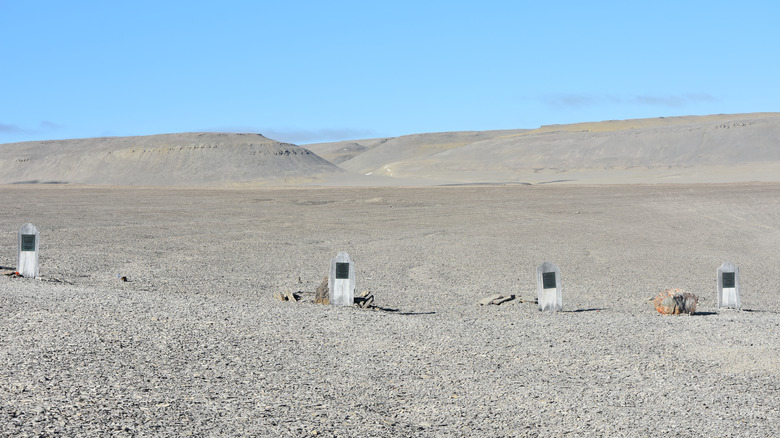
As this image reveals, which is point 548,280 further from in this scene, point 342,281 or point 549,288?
point 342,281

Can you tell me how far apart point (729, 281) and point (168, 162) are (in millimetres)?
111431

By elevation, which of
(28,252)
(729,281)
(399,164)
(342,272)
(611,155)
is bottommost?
(729,281)

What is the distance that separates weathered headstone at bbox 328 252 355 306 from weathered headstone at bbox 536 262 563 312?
7.51 ft

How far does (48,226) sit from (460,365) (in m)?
20.7

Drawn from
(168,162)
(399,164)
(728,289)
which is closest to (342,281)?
(728,289)

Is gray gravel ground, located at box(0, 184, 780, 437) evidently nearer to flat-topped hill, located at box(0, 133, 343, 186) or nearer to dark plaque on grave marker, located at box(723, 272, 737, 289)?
dark plaque on grave marker, located at box(723, 272, 737, 289)

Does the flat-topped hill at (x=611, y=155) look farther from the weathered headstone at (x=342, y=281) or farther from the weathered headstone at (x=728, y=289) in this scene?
the weathered headstone at (x=342, y=281)

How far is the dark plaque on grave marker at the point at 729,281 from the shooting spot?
10.3m

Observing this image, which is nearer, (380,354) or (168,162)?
(380,354)

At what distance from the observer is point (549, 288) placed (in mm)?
9930

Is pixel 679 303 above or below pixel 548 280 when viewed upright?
below

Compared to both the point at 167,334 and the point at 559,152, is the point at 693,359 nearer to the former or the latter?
the point at 167,334

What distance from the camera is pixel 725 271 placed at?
10.3 metres

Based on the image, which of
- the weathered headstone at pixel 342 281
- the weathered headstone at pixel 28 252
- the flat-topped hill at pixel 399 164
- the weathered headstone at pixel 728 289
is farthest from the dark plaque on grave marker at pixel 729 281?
the flat-topped hill at pixel 399 164
